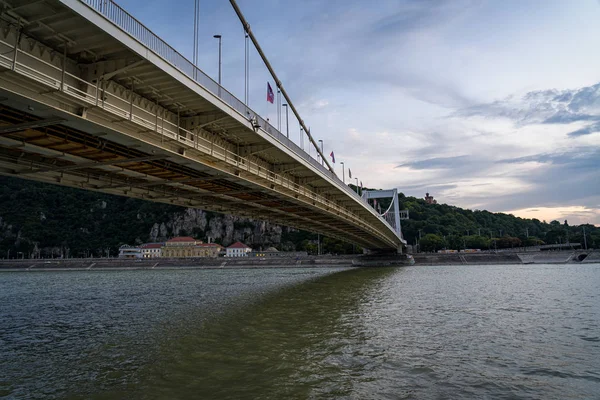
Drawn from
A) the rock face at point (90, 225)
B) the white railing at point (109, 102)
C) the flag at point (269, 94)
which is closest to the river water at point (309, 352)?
the white railing at point (109, 102)

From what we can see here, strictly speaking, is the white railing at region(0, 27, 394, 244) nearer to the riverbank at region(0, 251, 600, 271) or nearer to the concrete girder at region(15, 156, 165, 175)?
the concrete girder at region(15, 156, 165, 175)

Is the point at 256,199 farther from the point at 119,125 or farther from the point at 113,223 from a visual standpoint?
the point at 113,223

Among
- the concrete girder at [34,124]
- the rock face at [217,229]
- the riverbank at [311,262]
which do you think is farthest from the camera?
the rock face at [217,229]

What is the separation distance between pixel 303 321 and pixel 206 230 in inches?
6190

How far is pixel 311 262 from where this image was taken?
84.4 m

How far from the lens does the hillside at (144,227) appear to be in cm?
13125

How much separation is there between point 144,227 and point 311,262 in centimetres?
10516

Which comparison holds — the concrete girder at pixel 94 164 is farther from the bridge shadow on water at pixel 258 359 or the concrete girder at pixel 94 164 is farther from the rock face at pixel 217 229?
the rock face at pixel 217 229

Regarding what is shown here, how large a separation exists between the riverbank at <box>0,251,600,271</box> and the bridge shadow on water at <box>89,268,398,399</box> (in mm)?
58089

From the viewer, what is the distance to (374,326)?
1388 centimetres

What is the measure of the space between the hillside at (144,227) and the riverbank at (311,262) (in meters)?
26.7

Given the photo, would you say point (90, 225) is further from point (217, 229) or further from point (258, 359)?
point (258, 359)

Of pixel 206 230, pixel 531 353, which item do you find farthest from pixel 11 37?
pixel 206 230

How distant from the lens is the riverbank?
71.0 m
